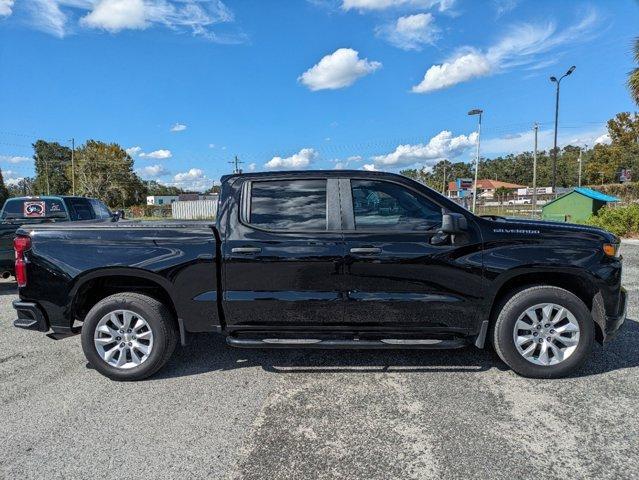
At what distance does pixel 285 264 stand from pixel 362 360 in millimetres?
1344

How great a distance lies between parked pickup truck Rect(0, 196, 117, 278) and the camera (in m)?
7.18

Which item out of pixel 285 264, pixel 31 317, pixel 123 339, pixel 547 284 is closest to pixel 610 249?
pixel 547 284

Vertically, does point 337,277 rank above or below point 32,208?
below

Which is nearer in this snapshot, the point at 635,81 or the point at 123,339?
the point at 123,339

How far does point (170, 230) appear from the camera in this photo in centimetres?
375

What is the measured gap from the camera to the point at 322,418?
3135 mm

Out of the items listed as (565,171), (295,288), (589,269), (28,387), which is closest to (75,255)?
(28,387)

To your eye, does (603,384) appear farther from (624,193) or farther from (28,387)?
(624,193)

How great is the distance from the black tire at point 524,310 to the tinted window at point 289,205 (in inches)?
71.3

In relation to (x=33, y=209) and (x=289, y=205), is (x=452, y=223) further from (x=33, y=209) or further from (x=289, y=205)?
(x=33, y=209)

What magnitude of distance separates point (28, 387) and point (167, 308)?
1.37 m

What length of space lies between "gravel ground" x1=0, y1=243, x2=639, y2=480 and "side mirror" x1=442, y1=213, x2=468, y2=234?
1349 mm

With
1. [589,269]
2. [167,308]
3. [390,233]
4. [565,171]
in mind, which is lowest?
[167,308]

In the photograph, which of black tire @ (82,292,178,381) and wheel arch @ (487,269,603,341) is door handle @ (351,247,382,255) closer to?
wheel arch @ (487,269,603,341)
